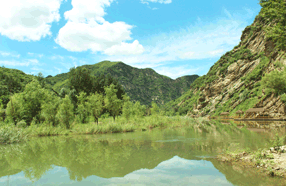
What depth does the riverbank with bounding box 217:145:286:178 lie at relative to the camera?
630cm

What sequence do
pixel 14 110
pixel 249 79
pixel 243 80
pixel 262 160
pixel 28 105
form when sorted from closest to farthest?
pixel 262 160 < pixel 14 110 < pixel 28 105 < pixel 249 79 < pixel 243 80

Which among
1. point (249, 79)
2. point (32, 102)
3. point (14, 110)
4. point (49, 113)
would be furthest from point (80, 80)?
point (249, 79)

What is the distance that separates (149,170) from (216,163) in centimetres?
294

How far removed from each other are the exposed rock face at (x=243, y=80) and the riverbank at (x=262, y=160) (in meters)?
40.4

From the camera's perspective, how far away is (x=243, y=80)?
64.7 meters

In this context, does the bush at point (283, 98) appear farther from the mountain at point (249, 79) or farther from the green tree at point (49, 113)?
the green tree at point (49, 113)

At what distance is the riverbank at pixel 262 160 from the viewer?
6.30 metres

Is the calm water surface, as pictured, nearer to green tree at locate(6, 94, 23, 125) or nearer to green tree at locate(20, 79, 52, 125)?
green tree at locate(6, 94, 23, 125)

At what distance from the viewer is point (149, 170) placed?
763 cm

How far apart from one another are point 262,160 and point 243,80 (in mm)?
65268

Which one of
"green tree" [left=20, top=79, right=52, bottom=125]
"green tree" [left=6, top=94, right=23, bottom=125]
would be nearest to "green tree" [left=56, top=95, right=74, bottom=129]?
"green tree" [left=20, top=79, right=52, bottom=125]

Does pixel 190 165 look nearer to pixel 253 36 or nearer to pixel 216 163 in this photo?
pixel 216 163

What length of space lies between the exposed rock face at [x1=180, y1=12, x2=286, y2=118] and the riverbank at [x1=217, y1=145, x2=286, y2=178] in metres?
40.4

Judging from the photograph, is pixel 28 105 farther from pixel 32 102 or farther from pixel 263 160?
pixel 263 160
